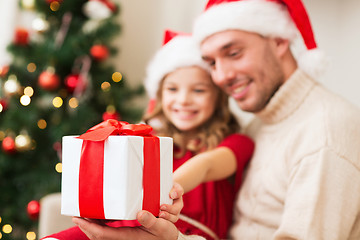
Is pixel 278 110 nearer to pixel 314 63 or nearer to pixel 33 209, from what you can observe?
pixel 314 63

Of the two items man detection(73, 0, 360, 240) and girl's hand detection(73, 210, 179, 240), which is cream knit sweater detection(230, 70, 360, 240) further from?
girl's hand detection(73, 210, 179, 240)

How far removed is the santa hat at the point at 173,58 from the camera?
1.45 meters

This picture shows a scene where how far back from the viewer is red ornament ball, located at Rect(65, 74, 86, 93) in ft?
6.58

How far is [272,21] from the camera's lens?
4.16 ft

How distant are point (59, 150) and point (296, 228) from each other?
56.4 inches

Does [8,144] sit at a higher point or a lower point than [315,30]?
lower

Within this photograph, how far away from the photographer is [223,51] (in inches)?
50.3

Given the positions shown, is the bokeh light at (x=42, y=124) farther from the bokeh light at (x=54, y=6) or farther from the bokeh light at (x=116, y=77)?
the bokeh light at (x=54, y=6)

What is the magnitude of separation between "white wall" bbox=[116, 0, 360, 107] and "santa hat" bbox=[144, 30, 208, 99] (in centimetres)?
70

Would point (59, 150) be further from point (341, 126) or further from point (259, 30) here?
point (341, 126)

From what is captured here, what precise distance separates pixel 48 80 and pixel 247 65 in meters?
1.14

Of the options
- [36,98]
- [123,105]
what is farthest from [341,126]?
[36,98]

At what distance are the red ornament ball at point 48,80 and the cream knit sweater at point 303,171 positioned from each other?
3.73ft

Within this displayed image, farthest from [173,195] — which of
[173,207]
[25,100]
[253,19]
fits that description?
[25,100]
